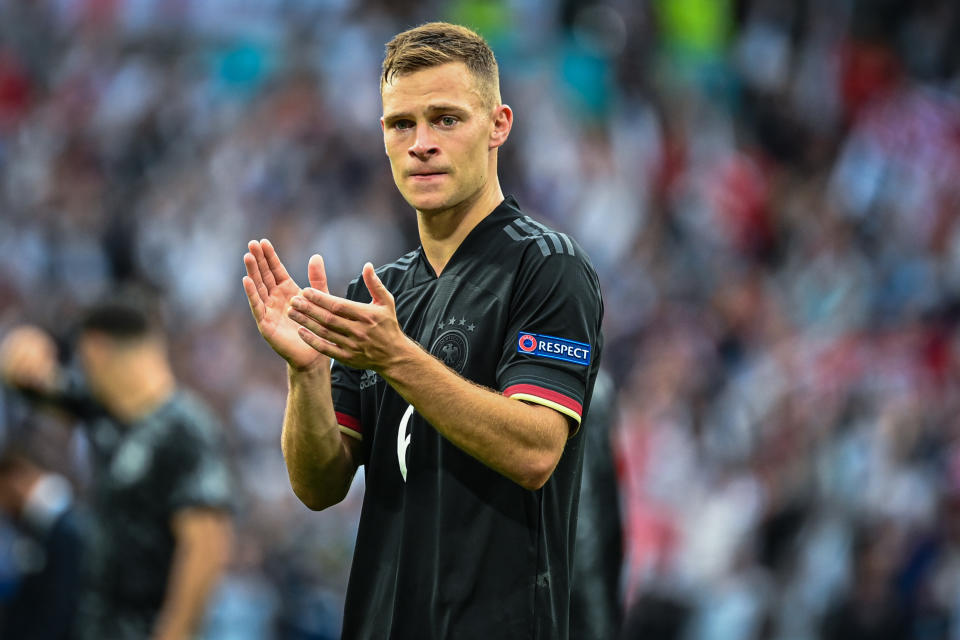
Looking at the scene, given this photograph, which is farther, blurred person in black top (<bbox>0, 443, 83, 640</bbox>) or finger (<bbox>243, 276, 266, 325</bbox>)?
blurred person in black top (<bbox>0, 443, 83, 640</bbox>)

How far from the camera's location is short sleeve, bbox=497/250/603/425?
9.70ft

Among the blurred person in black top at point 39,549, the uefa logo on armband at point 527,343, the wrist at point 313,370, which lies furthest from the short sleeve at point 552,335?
the blurred person in black top at point 39,549

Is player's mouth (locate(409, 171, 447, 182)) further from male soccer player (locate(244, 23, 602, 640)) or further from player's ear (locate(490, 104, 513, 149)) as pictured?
player's ear (locate(490, 104, 513, 149))

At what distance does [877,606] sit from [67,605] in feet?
15.4

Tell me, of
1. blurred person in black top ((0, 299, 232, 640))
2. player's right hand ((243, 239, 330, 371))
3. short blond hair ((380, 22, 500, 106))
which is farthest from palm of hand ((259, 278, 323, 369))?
blurred person in black top ((0, 299, 232, 640))

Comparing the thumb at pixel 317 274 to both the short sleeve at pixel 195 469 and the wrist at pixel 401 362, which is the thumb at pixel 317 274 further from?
the short sleeve at pixel 195 469

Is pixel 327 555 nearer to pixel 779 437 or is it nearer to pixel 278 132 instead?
pixel 779 437

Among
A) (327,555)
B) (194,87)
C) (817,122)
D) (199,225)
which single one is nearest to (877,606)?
(327,555)

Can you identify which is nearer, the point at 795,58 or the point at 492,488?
the point at 492,488

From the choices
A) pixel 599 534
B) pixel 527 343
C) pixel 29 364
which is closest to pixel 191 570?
pixel 29 364

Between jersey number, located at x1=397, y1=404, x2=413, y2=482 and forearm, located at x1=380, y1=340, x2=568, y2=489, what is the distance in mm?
293

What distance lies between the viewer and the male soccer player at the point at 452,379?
2.87m

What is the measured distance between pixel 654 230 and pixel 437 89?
8.52 metres

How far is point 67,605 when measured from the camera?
688cm
